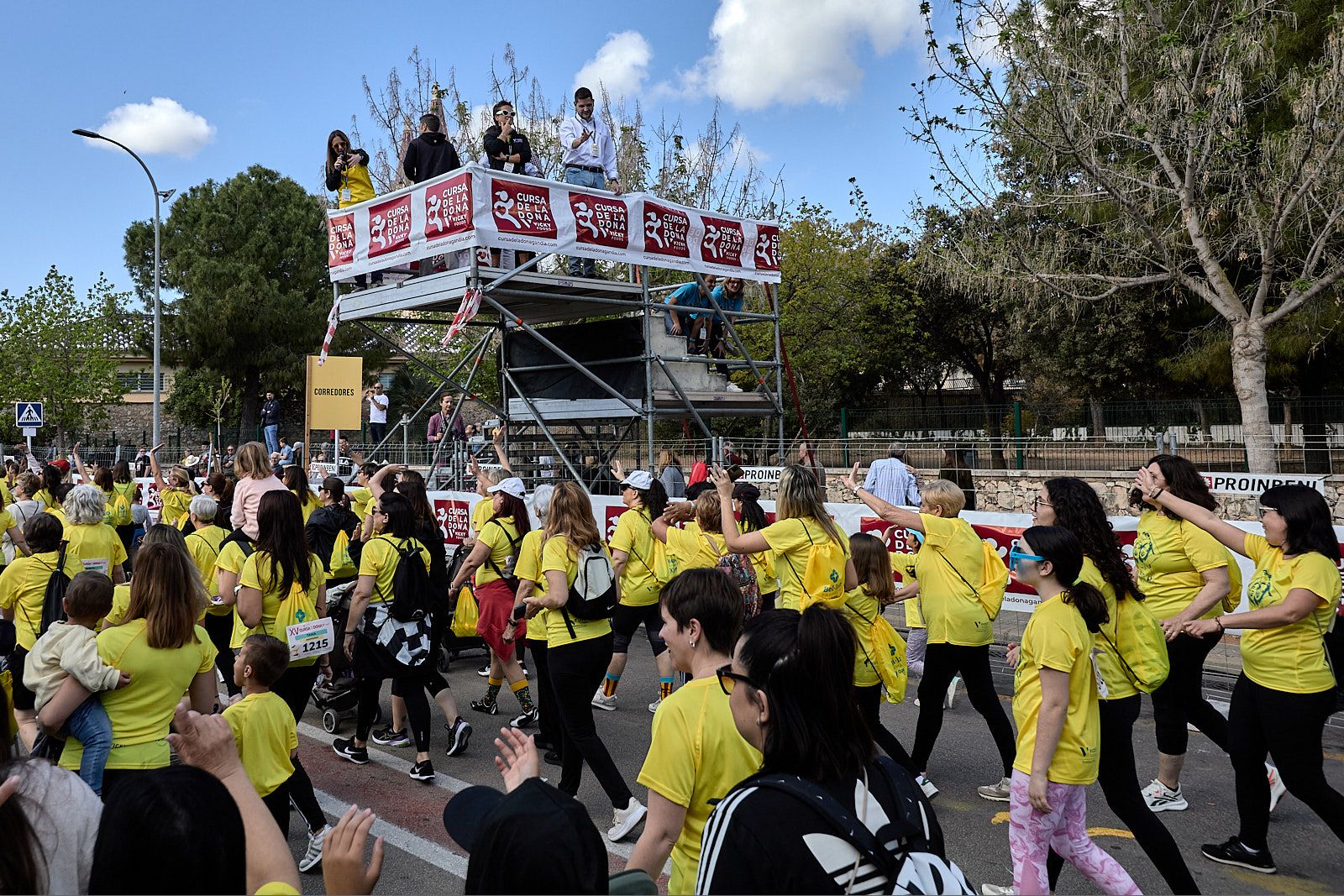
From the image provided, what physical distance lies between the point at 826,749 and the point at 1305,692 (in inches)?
129

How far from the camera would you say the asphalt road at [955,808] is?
4590 mm

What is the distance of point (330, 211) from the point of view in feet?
41.5

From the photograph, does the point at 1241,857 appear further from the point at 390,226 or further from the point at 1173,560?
the point at 390,226

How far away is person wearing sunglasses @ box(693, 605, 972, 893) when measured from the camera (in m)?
1.94

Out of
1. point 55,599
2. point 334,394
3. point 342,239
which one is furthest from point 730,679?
point 334,394

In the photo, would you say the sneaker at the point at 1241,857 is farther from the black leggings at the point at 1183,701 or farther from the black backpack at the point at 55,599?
the black backpack at the point at 55,599

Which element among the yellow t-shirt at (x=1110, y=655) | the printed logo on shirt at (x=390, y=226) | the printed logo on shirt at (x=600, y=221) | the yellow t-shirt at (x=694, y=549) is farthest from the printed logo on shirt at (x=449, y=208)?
the yellow t-shirt at (x=1110, y=655)

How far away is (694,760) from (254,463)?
19.4ft

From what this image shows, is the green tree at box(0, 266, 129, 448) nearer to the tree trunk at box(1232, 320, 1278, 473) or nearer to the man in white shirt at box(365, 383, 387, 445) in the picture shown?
the man in white shirt at box(365, 383, 387, 445)

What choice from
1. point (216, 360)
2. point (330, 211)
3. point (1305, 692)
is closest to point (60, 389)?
point (216, 360)

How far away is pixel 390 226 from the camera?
11680mm

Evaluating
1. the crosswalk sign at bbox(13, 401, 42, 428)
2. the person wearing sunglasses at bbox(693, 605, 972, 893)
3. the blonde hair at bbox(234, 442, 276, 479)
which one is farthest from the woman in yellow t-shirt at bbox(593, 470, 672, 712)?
the crosswalk sign at bbox(13, 401, 42, 428)

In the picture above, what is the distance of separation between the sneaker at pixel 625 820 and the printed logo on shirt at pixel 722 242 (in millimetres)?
8465

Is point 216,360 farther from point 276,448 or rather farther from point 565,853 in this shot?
point 565,853
